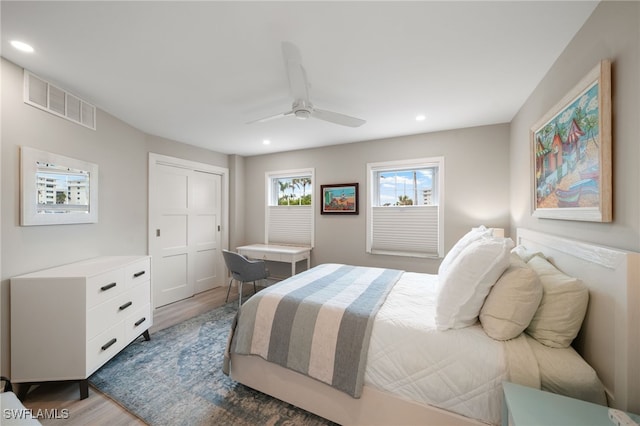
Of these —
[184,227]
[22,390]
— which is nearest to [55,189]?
[22,390]

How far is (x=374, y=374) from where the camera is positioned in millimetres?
1350

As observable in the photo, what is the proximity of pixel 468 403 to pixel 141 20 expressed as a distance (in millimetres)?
2660

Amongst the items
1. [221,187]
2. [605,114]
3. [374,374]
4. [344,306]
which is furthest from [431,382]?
[221,187]

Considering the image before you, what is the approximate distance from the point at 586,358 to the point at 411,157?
2599mm

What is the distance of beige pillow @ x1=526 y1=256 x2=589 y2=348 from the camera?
3.76ft

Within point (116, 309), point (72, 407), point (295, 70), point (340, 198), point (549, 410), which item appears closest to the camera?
point (549, 410)

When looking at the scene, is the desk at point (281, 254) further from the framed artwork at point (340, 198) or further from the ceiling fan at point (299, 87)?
the ceiling fan at point (299, 87)

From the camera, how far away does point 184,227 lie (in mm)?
3758

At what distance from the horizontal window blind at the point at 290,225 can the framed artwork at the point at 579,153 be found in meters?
2.96

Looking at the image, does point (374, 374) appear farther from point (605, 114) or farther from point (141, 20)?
point (141, 20)

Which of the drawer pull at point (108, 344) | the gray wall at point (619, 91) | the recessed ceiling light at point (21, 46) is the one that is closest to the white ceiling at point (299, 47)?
the recessed ceiling light at point (21, 46)

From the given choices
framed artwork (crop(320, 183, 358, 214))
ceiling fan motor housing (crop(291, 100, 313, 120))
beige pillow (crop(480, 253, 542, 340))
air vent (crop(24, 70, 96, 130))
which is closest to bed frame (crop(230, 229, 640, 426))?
beige pillow (crop(480, 253, 542, 340))

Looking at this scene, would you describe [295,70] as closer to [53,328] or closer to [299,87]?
[299,87]

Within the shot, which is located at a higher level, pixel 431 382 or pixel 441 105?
pixel 441 105
